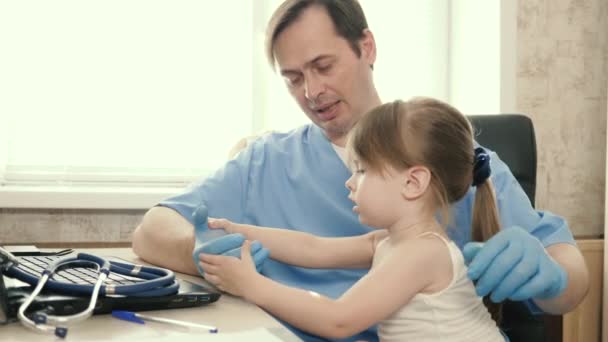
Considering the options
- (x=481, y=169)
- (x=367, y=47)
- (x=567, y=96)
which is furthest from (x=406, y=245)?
(x=567, y=96)

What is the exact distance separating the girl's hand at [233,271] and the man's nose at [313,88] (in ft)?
1.63

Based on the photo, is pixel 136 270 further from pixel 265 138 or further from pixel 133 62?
pixel 133 62

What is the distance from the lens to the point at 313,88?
1.42 metres

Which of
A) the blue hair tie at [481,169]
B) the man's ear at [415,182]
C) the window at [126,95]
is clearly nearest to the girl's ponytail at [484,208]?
the blue hair tie at [481,169]

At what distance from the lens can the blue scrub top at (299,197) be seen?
1.26 meters

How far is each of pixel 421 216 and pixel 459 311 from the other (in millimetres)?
146

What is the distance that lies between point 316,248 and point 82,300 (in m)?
0.53

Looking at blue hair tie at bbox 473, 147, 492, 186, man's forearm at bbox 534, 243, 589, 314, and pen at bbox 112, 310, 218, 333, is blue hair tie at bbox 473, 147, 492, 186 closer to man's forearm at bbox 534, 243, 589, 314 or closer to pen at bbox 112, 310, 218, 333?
man's forearm at bbox 534, 243, 589, 314

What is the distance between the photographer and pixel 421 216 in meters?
1.07

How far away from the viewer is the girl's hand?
3.09ft

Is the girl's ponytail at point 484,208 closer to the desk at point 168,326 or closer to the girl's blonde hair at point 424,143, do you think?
the girl's blonde hair at point 424,143

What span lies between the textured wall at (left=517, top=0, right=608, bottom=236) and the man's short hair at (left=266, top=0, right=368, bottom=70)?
1.02 m

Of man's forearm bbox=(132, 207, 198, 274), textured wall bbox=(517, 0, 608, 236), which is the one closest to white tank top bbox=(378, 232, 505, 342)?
man's forearm bbox=(132, 207, 198, 274)

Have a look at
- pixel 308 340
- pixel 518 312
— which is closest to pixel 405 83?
pixel 518 312
